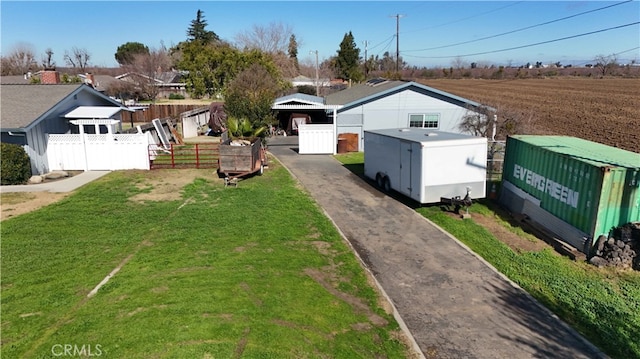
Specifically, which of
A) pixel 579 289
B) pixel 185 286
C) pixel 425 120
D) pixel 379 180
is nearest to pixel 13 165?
pixel 185 286

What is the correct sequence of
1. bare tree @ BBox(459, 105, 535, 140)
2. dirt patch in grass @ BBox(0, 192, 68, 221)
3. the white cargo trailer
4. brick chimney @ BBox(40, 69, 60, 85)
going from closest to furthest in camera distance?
dirt patch in grass @ BBox(0, 192, 68, 221) < the white cargo trailer < bare tree @ BBox(459, 105, 535, 140) < brick chimney @ BBox(40, 69, 60, 85)

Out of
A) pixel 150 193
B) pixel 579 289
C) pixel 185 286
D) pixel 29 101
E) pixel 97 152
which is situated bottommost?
pixel 579 289

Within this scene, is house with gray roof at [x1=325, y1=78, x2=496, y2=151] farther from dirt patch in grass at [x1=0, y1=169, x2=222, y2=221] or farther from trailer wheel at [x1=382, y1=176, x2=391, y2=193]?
dirt patch in grass at [x1=0, y1=169, x2=222, y2=221]

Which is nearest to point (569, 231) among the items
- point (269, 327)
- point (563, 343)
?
point (563, 343)

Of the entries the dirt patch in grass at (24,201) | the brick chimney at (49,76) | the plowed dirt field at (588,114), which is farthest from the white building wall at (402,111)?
the brick chimney at (49,76)


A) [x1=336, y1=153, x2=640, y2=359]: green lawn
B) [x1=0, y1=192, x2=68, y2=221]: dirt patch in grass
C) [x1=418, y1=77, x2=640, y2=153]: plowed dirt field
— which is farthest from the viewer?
[x1=418, y1=77, x2=640, y2=153]: plowed dirt field

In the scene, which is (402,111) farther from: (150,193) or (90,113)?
(90,113)

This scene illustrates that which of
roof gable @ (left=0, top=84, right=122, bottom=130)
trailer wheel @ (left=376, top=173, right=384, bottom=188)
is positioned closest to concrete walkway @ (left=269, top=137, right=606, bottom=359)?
trailer wheel @ (left=376, top=173, right=384, bottom=188)

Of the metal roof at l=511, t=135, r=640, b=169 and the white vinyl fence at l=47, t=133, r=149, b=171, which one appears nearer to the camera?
the metal roof at l=511, t=135, r=640, b=169
